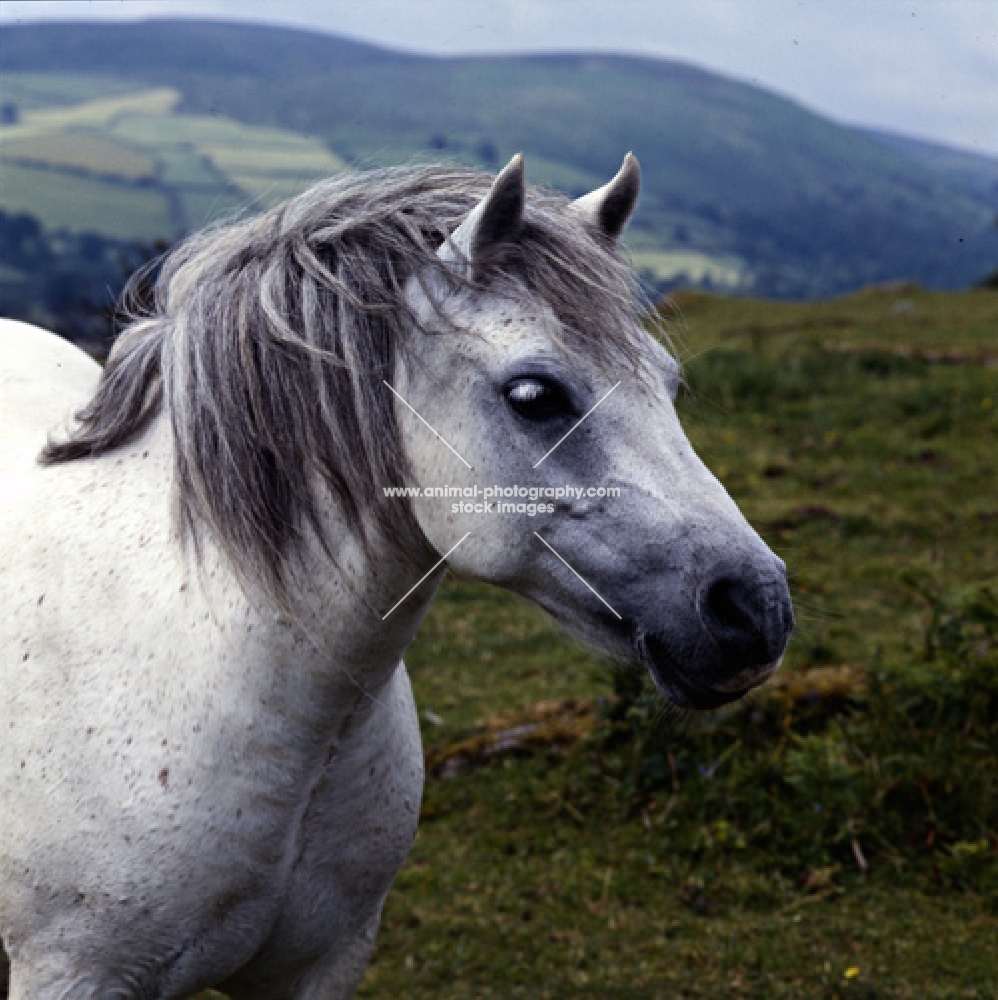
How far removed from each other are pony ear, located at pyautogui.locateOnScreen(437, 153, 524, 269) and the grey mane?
0.08 ft

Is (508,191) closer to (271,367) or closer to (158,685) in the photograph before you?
(271,367)

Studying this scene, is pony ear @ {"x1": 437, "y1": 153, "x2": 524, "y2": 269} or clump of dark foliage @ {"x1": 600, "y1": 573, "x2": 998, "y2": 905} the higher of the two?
pony ear @ {"x1": 437, "y1": 153, "x2": 524, "y2": 269}

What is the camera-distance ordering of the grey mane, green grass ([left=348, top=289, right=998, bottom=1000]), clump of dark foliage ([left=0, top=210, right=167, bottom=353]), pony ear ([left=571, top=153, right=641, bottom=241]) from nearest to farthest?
1. the grey mane
2. pony ear ([left=571, top=153, right=641, bottom=241])
3. clump of dark foliage ([left=0, top=210, right=167, bottom=353])
4. green grass ([left=348, top=289, right=998, bottom=1000])

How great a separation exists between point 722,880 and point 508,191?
3.41m

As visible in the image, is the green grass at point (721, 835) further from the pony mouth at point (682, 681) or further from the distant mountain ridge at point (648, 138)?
the distant mountain ridge at point (648, 138)

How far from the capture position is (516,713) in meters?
5.56

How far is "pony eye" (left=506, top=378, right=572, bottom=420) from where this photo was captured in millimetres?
1770

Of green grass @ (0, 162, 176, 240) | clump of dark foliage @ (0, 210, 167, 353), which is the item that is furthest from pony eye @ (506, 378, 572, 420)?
green grass @ (0, 162, 176, 240)

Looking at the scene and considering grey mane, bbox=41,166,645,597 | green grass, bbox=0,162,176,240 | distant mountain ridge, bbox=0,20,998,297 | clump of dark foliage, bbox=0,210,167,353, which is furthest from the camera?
green grass, bbox=0,162,176,240

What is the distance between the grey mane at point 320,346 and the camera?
1.87 metres

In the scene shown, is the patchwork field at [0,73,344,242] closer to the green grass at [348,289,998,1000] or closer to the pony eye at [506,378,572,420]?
the green grass at [348,289,998,1000]

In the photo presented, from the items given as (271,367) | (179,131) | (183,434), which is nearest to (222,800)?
(183,434)

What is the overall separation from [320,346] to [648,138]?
77.3 feet

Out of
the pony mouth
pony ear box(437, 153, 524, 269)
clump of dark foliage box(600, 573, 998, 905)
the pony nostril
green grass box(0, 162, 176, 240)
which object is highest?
pony ear box(437, 153, 524, 269)
